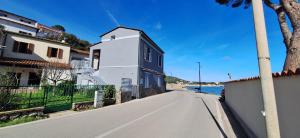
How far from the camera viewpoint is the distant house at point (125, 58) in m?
19.9

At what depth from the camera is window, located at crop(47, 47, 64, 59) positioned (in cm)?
2388

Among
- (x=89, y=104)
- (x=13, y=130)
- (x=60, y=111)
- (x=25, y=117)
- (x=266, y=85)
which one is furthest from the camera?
(x=89, y=104)

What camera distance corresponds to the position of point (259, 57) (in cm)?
202

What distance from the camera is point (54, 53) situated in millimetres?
24656

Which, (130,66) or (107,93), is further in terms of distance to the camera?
(130,66)

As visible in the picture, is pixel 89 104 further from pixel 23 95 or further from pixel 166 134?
pixel 166 134

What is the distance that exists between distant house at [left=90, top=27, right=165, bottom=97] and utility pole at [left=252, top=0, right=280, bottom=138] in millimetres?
17100

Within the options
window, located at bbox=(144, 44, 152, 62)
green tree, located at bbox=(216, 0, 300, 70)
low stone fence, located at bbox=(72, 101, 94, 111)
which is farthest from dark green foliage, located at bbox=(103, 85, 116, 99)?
green tree, located at bbox=(216, 0, 300, 70)

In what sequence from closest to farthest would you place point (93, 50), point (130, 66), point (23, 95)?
point (23, 95) < point (130, 66) < point (93, 50)

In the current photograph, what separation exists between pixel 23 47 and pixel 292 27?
27462mm

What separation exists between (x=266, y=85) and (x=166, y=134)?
14.4 feet

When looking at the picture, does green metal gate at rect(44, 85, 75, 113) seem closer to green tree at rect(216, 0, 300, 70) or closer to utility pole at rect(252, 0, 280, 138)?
utility pole at rect(252, 0, 280, 138)

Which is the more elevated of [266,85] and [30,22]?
[30,22]

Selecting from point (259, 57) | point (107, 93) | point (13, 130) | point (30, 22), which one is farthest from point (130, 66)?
point (30, 22)
